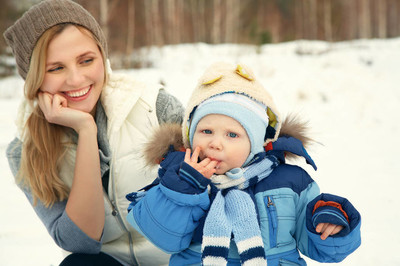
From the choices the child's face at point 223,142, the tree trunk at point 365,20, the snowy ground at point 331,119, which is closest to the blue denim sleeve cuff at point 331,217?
the child's face at point 223,142

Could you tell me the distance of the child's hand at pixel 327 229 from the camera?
50.4 inches

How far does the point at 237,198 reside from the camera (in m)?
1.42

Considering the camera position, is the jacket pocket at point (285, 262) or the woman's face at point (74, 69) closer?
the jacket pocket at point (285, 262)

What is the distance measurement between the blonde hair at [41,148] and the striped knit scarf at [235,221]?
0.87 m

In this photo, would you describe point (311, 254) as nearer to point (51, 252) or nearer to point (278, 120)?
point (278, 120)

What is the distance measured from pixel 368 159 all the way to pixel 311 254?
351 centimetres

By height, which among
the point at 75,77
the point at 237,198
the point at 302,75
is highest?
the point at 75,77

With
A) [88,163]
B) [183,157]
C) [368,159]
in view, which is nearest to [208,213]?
[183,157]

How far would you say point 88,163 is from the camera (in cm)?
175

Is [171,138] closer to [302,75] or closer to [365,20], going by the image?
[302,75]

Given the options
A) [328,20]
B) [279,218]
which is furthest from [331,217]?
[328,20]

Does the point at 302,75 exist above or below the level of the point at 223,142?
below

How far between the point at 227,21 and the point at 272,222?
15.2 metres

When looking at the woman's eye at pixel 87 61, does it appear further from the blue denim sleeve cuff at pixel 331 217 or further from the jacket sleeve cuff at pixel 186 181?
the blue denim sleeve cuff at pixel 331 217
